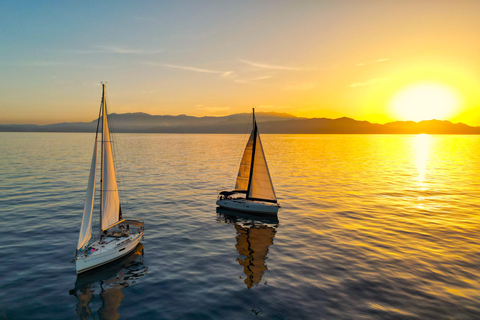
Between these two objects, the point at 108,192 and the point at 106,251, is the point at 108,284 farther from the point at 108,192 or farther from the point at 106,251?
the point at 108,192

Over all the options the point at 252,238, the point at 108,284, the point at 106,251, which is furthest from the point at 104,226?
the point at 252,238

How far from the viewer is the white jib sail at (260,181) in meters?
48.1

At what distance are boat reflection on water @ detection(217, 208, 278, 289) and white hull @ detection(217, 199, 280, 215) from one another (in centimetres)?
100

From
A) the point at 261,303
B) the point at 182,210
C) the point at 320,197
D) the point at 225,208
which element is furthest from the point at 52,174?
the point at 261,303

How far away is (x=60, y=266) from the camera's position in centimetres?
2884

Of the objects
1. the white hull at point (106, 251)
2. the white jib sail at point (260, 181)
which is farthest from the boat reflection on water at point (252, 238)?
the white hull at point (106, 251)

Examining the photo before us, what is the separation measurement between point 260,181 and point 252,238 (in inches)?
503

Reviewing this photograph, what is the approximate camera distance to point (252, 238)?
3834cm

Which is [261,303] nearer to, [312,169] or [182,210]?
[182,210]

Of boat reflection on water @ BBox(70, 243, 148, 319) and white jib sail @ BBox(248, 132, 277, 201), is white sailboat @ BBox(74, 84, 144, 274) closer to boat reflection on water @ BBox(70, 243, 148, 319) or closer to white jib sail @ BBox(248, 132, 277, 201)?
boat reflection on water @ BBox(70, 243, 148, 319)

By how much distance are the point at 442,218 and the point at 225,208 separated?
118 ft

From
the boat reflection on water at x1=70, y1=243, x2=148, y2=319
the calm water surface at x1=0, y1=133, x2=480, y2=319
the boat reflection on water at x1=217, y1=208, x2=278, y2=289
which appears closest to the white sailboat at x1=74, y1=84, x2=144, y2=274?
the boat reflection on water at x1=70, y1=243, x2=148, y2=319

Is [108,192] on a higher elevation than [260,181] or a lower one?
higher

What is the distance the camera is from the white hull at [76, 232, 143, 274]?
88.8ft
